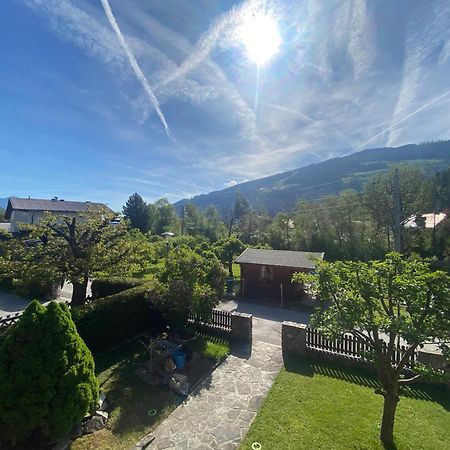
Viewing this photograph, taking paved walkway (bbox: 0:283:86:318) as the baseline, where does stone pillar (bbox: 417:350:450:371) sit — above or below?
above

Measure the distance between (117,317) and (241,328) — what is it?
5.11 meters

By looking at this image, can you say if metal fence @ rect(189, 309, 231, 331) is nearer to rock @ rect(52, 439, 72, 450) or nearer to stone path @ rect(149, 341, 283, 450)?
stone path @ rect(149, 341, 283, 450)

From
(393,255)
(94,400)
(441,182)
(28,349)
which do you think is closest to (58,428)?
(94,400)

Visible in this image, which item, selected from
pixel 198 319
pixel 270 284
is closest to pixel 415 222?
pixel 270 284

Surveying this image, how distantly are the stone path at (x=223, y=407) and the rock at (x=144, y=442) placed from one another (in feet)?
0.39

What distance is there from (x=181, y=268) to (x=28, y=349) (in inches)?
241

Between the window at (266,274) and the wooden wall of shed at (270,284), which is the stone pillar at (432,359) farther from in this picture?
the window at (266,274)

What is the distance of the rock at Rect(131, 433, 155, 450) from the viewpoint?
5630 millimetres

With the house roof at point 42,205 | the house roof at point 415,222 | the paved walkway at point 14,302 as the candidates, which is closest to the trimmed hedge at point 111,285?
the paved walkway at point 14,302

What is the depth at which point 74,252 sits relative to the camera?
11.9 m

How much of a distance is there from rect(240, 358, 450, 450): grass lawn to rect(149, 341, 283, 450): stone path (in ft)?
1.20

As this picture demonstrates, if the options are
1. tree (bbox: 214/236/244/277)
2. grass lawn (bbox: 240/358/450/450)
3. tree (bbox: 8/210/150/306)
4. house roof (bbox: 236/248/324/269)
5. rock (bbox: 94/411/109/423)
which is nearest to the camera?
grass lawn (bbox: 240/358/450/450)

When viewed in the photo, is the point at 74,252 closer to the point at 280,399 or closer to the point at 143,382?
the point at 143,382

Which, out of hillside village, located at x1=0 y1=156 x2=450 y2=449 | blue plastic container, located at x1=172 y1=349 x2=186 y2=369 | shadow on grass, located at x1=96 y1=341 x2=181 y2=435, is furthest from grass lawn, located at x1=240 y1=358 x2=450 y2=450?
blue plastic container, located at x1=172 y1=349 x2=186 y2=369
